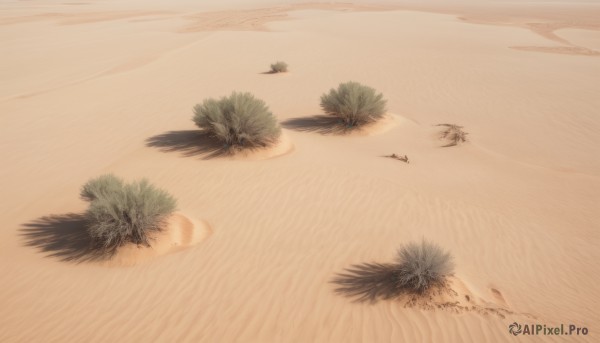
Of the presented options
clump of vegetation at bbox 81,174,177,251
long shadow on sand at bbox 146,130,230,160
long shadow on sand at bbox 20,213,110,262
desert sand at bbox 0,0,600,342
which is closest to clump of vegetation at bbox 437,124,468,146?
desert sand at bbox 0,0,600,342

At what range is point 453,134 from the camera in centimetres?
1117

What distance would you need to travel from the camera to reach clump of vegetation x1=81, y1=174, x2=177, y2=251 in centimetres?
583

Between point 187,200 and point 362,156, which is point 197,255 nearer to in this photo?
point 187,200

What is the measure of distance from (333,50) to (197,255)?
19.6 m

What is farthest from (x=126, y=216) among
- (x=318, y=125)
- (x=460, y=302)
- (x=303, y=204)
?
(x=318, y=125)

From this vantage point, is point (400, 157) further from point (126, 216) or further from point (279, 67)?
point (279, 67)

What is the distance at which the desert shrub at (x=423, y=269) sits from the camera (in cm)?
505

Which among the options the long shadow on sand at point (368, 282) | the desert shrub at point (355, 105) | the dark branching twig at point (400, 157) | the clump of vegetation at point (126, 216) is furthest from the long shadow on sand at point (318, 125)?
the long shadow on sand at point (368, 282)

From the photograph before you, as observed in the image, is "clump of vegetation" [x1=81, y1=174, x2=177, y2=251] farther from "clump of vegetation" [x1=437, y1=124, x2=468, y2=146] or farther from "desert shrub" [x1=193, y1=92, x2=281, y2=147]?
"clump of vegetation" [x1=437, y1=124, x2=468, y2=146]

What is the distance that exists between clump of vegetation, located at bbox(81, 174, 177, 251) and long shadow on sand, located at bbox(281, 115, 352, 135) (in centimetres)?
585

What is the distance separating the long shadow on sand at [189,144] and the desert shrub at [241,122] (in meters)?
0.24

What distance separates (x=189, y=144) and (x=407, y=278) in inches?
248

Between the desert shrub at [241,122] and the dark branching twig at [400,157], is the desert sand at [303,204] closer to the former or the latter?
the dark branching twig at [400,157]

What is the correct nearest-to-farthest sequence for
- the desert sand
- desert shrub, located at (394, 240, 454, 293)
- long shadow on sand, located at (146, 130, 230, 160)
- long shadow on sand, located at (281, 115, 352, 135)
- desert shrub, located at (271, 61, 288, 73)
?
1. the desert sand
2. desert shrub, located at (394, 240, 454, 293)
3. long shadow on sand, located at (146, 130, 230, 160)
4. long shadow on sand, located at (281, 115, 352, 135)
5. desert shrub, located at (271, 61, 288, 73)
